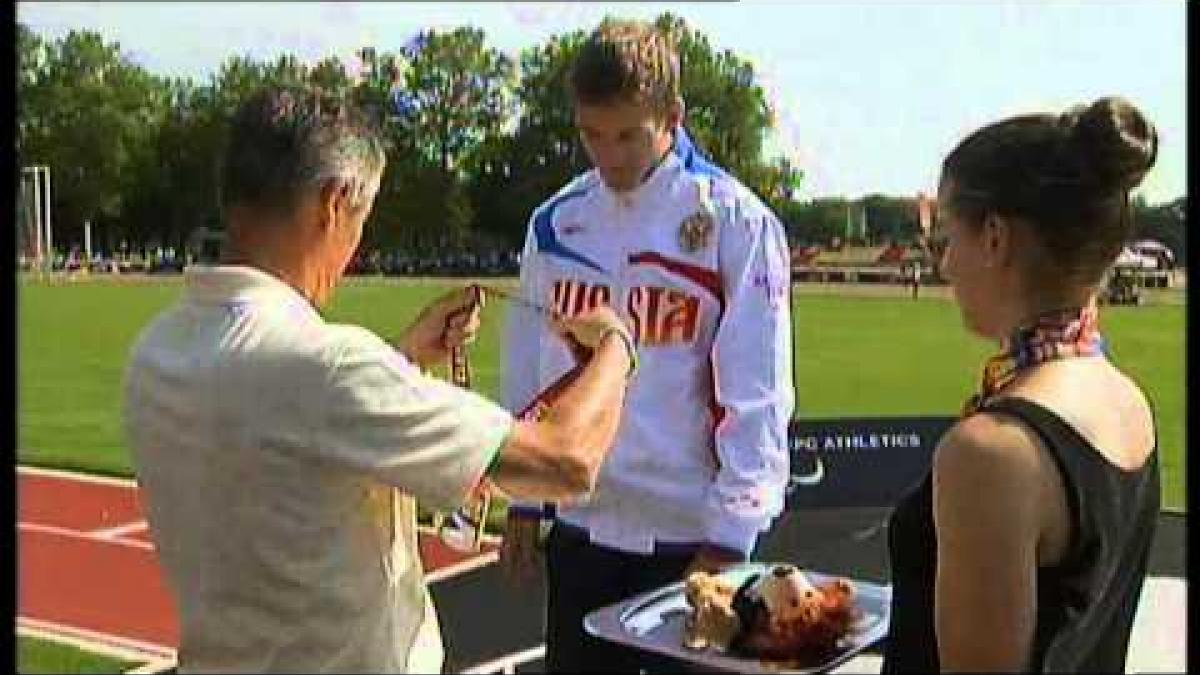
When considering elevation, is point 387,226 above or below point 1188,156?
below

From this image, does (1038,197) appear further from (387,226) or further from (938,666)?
(387,226)

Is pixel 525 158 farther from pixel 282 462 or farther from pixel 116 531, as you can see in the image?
pixel 282 462

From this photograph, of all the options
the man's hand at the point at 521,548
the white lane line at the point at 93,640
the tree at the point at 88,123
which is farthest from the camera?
the tree at the point at 88,123

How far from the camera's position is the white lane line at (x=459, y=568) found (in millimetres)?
5660

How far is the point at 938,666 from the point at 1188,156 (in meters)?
2.12

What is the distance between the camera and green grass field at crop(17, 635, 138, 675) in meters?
4.59

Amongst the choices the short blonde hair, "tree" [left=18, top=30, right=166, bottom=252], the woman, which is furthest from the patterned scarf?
"tree" [left=18, top=30, right=166, bottom=252]

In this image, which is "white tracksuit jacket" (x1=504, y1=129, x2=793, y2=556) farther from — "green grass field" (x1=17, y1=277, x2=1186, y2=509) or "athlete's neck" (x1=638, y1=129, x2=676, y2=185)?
"green grass field" (x1=17, y1=277, x2=1186, y2=509)

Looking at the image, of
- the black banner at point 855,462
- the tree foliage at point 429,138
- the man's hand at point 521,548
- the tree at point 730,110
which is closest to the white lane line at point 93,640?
the tree foliage at point 429,138

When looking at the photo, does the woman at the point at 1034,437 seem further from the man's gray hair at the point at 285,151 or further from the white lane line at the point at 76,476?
the white lane line at the point at 76,476

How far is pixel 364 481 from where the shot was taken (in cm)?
147

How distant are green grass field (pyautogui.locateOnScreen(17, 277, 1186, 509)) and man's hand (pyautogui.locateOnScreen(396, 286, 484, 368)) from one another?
5508 millimetres

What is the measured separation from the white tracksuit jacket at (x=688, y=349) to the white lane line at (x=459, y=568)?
3.29 metres

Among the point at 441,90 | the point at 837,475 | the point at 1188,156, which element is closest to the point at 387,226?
the point at 441,90
